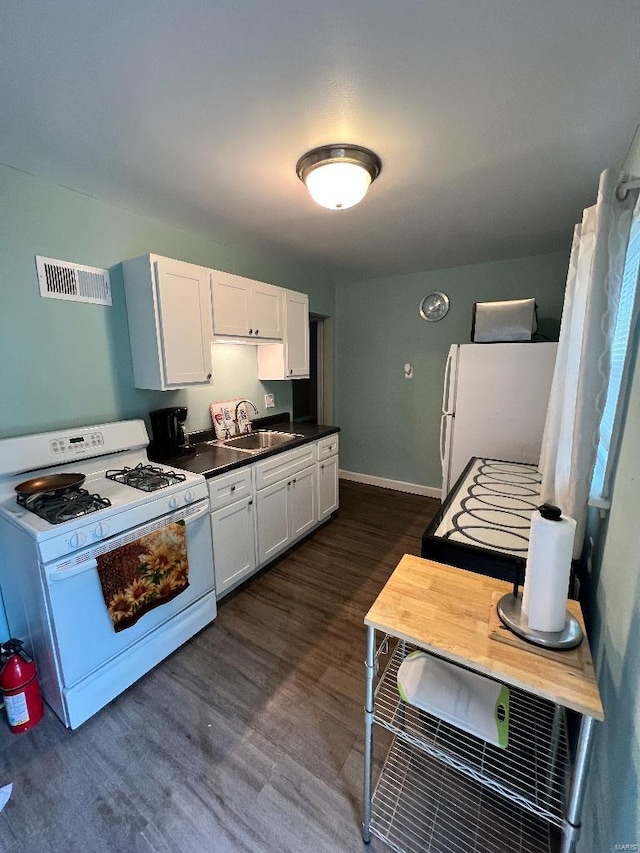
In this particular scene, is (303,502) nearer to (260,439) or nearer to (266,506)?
(266,506)

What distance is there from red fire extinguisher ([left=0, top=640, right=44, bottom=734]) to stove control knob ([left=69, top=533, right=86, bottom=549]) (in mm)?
606

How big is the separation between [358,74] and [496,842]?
2.57 m

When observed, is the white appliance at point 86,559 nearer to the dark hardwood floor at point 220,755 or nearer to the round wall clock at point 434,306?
the dark hardwood floor at point 220,755

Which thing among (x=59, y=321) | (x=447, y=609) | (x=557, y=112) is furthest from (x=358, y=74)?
(x=59, y=321)

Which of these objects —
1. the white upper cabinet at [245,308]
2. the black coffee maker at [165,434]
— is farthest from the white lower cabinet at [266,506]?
the white upper cabinet at [245,308]

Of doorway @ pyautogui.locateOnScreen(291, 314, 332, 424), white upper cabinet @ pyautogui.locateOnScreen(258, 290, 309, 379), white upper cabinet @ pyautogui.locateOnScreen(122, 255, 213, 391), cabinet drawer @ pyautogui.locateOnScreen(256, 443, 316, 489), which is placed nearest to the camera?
white upper cabinet @ pyautogui.locateOnScreen(122, 255, 213, 391)

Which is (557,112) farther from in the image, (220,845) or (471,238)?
(220,845)

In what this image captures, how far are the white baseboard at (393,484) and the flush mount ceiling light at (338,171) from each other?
3.16 m

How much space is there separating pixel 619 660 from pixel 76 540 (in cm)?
181

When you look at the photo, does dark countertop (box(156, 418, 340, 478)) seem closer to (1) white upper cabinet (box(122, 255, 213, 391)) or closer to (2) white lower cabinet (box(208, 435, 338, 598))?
(2) white lower cabinet (box(208, 435, 338, 598))

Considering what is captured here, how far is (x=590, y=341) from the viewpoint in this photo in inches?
45.2

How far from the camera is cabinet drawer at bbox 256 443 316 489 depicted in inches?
95.6

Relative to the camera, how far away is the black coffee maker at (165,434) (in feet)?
7.54

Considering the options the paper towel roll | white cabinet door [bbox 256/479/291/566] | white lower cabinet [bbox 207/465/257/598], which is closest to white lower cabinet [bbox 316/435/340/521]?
white cabinet door [bbox 256/479/291/566]
